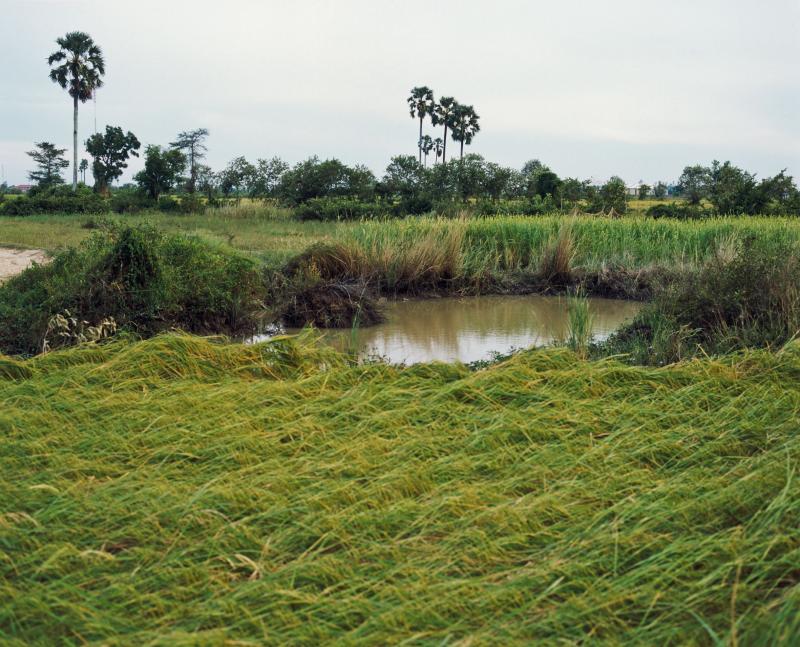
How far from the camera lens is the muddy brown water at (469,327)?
316 inches

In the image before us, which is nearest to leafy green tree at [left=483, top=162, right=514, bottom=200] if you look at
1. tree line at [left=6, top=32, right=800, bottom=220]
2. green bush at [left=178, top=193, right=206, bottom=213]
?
tree line at [left=6, top=32, right=800, bottom=220]

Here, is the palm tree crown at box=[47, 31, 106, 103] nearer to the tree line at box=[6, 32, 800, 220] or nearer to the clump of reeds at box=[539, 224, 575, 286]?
the tree line at box=[6, 32, 800, 220]

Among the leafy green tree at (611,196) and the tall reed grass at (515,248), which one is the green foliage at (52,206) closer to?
the leafy green tree at (611,196)

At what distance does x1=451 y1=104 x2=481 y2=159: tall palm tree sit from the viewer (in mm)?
50719

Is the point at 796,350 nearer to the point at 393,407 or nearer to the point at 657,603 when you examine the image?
the point at 393,407

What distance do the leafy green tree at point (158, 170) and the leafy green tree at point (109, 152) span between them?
8791 millimetres

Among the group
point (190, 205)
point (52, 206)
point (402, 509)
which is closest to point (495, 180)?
point (190, 205)

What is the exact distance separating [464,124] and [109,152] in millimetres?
21888

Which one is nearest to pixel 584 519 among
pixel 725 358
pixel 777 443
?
pixel 777 443

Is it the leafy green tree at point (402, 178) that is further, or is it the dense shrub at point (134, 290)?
the leafy green tree at point (402, 178)

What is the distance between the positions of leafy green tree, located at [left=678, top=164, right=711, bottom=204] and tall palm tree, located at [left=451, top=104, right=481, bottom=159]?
43.4 ft

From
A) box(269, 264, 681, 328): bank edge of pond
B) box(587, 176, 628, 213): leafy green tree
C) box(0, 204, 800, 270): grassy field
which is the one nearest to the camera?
box(269, 264, 681, 328): bank edge of pond

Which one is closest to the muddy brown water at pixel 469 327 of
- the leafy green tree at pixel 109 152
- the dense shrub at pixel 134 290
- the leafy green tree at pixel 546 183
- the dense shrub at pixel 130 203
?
the dense shrub at pixel 134 290

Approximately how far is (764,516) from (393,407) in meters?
2.01
